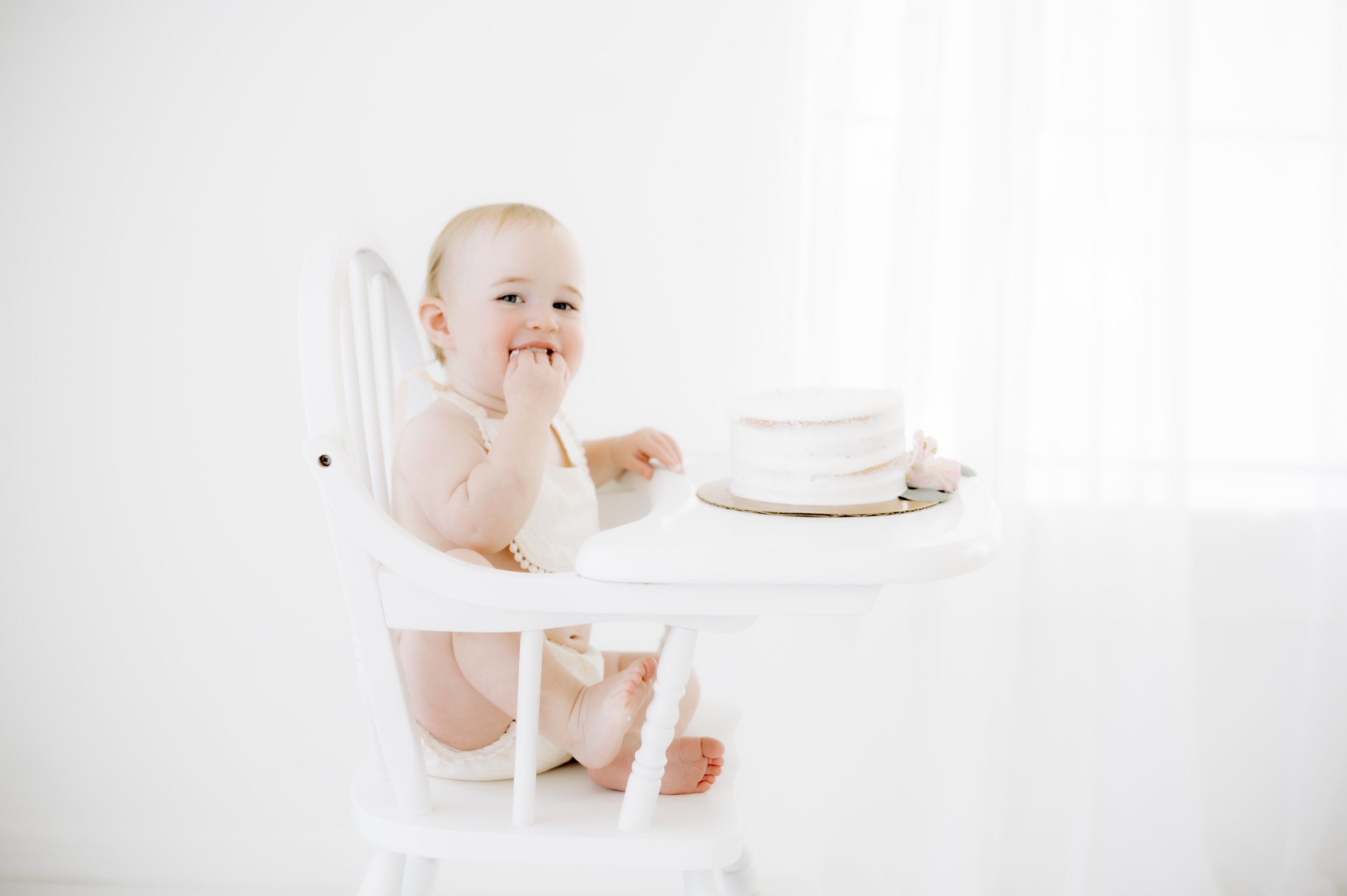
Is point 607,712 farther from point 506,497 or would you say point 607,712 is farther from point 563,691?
point 506,497

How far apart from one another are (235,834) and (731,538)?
51.6 inches

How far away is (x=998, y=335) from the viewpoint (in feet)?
5.02

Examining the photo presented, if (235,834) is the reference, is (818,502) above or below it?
above

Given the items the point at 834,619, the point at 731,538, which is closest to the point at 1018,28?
the point at 834,619

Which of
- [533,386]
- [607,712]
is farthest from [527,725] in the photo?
[533,386]

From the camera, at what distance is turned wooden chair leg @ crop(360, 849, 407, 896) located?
30.9 inches

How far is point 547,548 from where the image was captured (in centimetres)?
92

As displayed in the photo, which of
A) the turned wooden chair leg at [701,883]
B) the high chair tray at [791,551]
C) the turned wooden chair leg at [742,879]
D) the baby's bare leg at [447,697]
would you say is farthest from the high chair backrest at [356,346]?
Answer: the turned wooden chair leg at [742,879]

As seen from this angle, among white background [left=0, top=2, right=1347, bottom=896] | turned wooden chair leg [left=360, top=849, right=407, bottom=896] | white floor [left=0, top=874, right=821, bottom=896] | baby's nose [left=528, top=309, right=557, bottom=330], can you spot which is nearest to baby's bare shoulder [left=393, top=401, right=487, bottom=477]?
baby's nose [left=528, top=309, right=557, bottom=330]

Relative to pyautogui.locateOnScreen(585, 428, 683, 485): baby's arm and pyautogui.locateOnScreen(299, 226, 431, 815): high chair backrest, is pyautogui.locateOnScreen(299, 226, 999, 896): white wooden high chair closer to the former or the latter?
pyautogui.locateOnScreen(299, 226, 431, 815): high chair backrest

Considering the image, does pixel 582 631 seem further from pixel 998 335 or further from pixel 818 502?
pixel 998 335

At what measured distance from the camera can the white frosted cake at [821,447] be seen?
2.44 feet

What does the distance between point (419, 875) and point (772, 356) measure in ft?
3.12

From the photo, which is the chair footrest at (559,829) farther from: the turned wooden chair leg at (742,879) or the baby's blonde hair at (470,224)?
the baby's blonde hair at (470,224)
